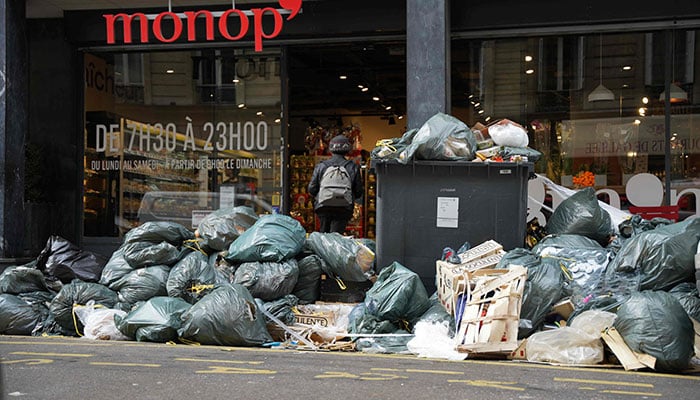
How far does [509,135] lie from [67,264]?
506cm

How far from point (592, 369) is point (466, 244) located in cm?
218

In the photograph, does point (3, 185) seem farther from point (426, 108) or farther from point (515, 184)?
point (515, 184)

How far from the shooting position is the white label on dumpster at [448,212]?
26.8 ft

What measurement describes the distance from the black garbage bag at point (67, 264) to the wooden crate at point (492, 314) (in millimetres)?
4300

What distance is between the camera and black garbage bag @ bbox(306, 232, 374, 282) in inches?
316

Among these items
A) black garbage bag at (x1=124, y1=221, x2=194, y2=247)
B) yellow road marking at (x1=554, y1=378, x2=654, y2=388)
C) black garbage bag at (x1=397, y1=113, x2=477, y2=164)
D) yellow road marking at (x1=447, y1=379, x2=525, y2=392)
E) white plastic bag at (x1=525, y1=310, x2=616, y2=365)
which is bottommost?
yellow road marking at (x1=554, y1=378, x2=654, y2=388)

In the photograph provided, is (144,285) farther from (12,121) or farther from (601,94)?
(601,94)

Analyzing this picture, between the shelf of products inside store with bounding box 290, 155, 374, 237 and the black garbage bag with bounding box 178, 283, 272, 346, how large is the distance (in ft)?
17.6

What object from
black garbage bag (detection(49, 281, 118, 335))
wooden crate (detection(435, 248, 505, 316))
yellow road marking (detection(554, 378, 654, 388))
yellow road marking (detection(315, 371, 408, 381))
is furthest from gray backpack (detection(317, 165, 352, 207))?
yellow road marking (detection(554, 378, 654, 388))

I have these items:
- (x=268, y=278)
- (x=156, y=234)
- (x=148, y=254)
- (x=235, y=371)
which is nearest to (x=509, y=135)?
(x=268, y=278)

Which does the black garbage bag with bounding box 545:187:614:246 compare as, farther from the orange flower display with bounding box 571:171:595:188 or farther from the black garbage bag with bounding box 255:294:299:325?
the black garbage bag with bounding box 255:294:299:325

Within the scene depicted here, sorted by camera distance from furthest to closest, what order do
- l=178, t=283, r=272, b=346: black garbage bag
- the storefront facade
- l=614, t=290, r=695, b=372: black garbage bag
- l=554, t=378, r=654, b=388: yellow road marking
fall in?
the storefront facade → l=178, t=283, r=272, b=346: black garbage bag → l=614, t=290, r=695, b=372: black garbage bag → l=554, t=378, r=654, b=388: yellow road marking

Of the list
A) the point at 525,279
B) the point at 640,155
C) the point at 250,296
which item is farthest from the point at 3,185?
the point at 640,155

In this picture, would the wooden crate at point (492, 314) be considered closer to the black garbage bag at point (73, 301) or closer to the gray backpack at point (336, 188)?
the gray backpack at point (336, 188)
